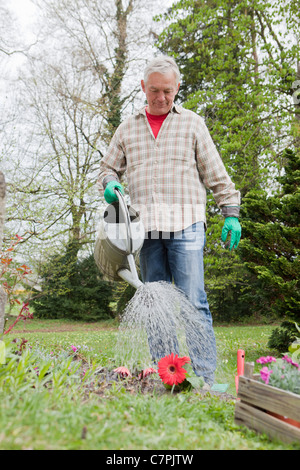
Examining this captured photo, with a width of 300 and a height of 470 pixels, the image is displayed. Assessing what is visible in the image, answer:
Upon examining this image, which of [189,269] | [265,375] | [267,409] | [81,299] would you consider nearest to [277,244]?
[189,269]

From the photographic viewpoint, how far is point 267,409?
5.02ft

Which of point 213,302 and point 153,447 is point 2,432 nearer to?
point 153,447

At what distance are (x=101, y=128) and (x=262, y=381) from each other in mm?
9976

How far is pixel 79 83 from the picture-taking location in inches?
421

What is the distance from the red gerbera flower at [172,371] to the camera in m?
2.01

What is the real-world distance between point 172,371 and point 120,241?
721mm

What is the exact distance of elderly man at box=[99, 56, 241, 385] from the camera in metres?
2.44

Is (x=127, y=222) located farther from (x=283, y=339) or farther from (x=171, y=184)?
(x=283, y=339)

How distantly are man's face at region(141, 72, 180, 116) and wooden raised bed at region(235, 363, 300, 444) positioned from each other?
151cm

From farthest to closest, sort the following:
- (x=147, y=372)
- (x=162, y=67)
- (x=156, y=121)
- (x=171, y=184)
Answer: (x=156, y=121) → (x=171, y=184) → (x=162, y=67) → (x=147, y=372)

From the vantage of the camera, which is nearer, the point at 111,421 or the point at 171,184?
the point at 111,421

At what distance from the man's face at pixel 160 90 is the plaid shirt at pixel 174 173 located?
0.09m

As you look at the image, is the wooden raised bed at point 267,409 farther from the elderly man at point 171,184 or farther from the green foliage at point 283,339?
the green foliage at point 283,339
